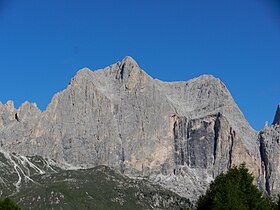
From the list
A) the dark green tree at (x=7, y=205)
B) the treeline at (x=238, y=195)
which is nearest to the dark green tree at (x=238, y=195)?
the treeline at (x=238, y=195)

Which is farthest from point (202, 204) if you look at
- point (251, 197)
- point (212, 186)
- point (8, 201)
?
point (8, 201)

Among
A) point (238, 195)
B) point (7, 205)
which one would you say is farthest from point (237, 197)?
point (7, 205)

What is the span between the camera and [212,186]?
86500 millimetres

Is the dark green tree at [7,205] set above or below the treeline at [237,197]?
below

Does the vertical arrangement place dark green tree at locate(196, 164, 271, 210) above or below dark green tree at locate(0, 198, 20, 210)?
above

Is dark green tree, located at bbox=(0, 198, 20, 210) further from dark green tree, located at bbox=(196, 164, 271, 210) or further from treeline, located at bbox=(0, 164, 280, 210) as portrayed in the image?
dark green tree, located at bbox=(196, 164, 271, 210)

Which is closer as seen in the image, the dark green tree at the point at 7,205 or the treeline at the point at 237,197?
the treeline at the point at 237,197

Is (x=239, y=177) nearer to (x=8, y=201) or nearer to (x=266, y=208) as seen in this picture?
(x=266, y=208)

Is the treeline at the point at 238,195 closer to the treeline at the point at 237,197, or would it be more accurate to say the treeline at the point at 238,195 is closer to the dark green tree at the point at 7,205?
the treeline at the point at 237,197

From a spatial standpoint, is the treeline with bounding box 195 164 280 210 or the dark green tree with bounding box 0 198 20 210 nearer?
the treeline with bounding box 195 164 280 210

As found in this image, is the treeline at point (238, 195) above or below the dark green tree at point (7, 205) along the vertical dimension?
above

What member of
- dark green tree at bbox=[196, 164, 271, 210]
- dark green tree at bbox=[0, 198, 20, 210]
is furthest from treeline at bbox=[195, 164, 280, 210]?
dark green tree at bbox=[0, 198, 20, 210]

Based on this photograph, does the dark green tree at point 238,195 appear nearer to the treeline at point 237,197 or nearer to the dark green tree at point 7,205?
the treeline at point 237,197

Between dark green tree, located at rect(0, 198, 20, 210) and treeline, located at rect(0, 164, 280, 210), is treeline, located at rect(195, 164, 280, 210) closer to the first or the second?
treeline, located at rect(0, 164, 280, 210)
